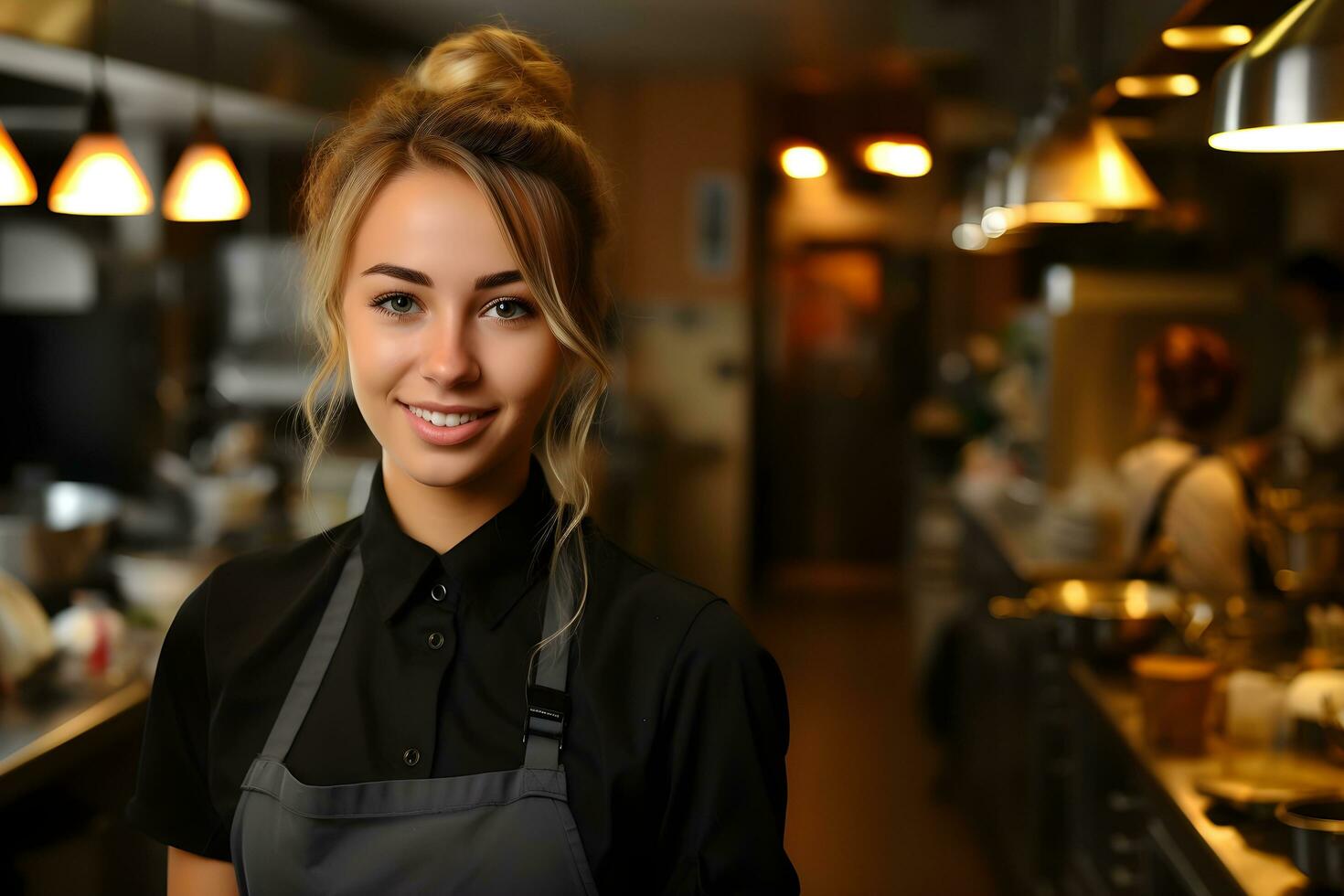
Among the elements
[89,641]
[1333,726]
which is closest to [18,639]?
[89,641]

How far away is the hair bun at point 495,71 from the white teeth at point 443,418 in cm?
35

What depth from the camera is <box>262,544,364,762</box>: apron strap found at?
148 cm

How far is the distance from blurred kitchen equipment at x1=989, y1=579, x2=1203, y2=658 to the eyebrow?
222cm

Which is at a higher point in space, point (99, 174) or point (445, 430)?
point (99, 174)

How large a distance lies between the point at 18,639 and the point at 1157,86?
3002 mm

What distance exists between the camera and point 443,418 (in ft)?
4.64

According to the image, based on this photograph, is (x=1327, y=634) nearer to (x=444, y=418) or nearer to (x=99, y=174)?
(x=444, y=418)

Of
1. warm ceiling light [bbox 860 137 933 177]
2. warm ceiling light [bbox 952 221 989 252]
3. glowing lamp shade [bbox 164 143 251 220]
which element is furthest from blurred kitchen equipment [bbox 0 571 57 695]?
warm ceiling light [bbox 860 137 933 177]

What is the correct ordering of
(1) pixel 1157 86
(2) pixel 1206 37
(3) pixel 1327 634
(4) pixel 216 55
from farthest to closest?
(4) pixel 216 55
(1) pixel 1157 86
(3) pixel 1327 634
(2) pixel 1206 37

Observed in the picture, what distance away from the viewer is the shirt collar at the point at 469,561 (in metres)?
1.52

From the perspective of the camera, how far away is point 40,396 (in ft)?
20.2

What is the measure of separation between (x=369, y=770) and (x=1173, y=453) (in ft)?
9.79

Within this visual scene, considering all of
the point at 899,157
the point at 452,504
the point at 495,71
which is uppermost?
the point at 899,157

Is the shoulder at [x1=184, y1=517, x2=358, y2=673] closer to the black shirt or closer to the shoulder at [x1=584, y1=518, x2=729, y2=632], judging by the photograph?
the black shirt
